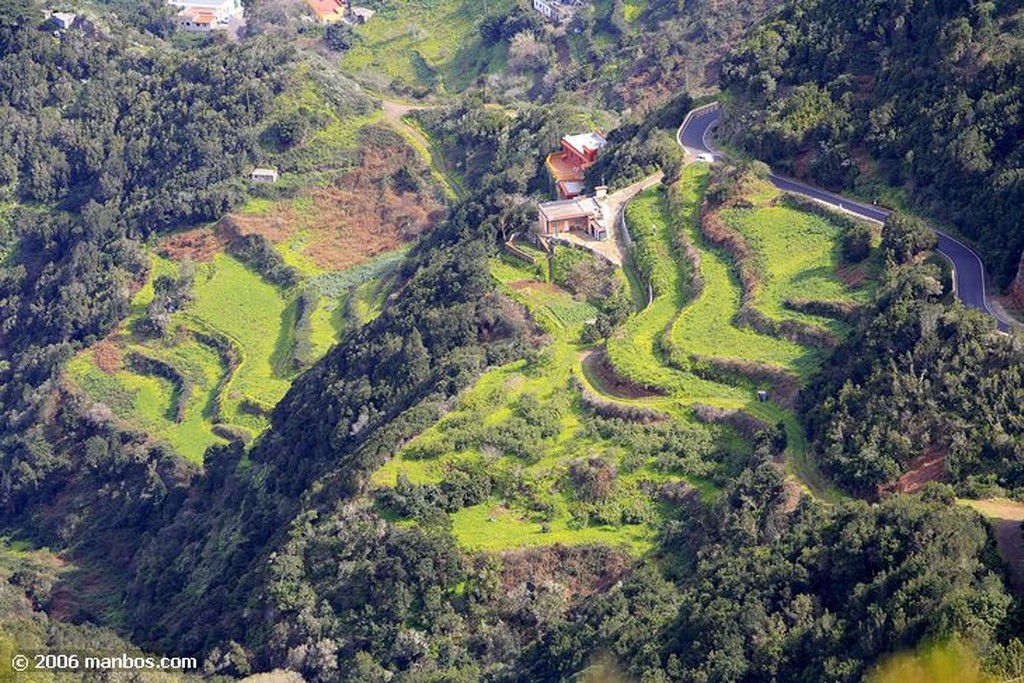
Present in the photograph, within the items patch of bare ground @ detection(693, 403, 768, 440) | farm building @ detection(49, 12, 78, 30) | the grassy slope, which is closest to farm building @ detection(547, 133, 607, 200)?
the grassy slope

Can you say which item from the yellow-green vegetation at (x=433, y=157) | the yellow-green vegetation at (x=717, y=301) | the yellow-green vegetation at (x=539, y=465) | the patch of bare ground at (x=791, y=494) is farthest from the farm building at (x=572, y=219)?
the patch of bare ground at (x=791, y=494)

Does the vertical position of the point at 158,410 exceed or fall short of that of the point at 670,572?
it falls short

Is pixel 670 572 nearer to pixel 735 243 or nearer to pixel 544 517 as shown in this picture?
pixel 544 517

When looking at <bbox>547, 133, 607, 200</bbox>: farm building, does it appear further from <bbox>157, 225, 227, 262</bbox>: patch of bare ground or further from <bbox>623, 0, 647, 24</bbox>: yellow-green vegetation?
<bbox>623, 0, 647, 24</bbox>: yellow-green vegetation

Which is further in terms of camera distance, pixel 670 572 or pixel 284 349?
pixel 284 349

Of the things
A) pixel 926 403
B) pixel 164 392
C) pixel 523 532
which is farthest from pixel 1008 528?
pixel 164 392

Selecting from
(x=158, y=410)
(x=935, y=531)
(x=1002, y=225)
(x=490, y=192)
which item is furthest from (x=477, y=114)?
(x=935, y=531)

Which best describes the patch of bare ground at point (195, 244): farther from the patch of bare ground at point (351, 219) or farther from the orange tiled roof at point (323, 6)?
the orange tiled roof at point (323, 6)
